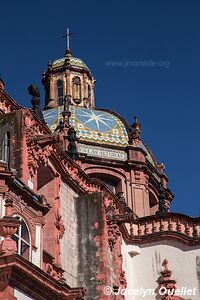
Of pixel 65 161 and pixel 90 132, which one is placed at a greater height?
pixel 90 132

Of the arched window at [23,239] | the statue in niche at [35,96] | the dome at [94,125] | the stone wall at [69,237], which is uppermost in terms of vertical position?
the dome at [94,125]

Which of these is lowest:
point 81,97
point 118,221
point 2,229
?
point 2,229

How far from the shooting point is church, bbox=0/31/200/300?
15359 millimetres

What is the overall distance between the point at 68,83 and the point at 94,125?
6.30 metres

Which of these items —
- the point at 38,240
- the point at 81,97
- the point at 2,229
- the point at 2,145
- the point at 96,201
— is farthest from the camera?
the point at 81,97

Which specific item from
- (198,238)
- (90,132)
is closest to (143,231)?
(198,238)

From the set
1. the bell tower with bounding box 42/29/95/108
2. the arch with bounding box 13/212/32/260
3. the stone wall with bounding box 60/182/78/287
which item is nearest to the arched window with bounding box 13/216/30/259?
the arch with bounding box 13/212/32/260

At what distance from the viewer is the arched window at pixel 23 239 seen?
1545cm

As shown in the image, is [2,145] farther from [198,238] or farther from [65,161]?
[198,238]

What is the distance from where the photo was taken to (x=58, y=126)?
118 ft

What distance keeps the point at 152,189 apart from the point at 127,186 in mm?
2734

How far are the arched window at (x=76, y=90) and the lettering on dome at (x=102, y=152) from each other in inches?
266

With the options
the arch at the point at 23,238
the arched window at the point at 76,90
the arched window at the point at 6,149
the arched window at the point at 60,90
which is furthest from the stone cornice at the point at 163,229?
the arched window at the point at 60,90

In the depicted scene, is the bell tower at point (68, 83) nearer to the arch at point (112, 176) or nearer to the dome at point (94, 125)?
the dome at point (94, 125)
